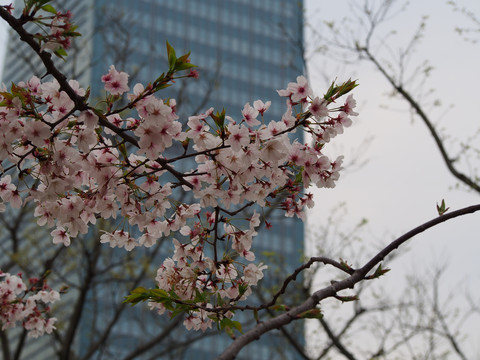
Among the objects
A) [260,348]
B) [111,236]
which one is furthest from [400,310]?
[260,348]

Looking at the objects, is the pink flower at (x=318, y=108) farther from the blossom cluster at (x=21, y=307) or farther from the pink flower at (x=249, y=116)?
the blossom cluster at (x=21, y=307)

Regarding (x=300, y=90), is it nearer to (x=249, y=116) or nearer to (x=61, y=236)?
(x=249, y=116)

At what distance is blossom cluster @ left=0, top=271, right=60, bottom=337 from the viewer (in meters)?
3.98

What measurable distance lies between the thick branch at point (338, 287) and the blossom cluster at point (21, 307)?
79.7 inches

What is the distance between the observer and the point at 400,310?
1121 centimetres

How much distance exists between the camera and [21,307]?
4.00 m

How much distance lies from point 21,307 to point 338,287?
237 cm

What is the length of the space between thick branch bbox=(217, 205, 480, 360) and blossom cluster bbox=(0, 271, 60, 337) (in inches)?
79.7

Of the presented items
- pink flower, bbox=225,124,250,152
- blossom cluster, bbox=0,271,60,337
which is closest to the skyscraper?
blossom cluster, bbox=0,271,60,337

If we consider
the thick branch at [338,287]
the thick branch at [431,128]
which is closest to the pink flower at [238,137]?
the thick branch at [338,287]

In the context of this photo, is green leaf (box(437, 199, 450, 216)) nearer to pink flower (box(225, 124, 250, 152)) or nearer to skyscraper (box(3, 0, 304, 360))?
pink flower (box(225, 124, 250, 152))

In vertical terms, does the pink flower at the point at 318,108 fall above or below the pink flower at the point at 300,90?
below

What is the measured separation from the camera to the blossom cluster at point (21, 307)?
157 inches

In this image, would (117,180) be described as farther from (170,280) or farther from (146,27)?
(146,27)
